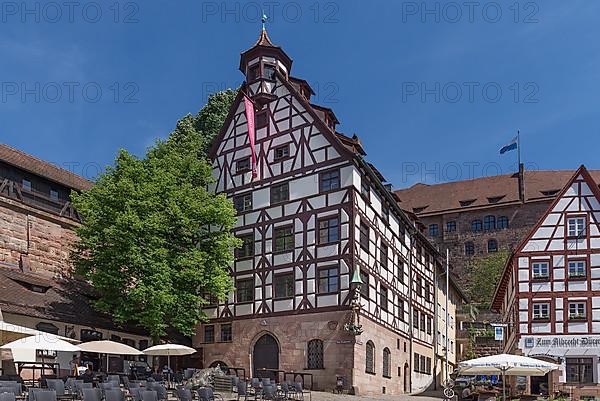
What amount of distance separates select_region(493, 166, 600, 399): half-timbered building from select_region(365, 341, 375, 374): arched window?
32.7 ft

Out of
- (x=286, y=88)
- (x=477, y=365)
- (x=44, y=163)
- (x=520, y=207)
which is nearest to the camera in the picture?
(x=477, y=365)

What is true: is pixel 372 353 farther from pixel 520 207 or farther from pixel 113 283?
pixel 520 207

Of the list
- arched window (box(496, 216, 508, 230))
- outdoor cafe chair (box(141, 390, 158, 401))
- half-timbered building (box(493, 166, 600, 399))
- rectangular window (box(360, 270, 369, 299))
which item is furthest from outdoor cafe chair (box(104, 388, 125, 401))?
arched window (box(496, 216, 508, 230))

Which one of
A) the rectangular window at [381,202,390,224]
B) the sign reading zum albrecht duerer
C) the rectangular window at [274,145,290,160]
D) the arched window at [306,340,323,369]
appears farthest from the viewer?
the sign reading zum albrecht duerer

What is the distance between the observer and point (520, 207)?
73.2 m

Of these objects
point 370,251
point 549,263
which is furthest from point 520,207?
point 370,251

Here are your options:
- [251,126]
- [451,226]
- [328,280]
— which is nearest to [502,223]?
[451,226]

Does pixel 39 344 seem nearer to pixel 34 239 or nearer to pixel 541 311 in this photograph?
pixel 34 239

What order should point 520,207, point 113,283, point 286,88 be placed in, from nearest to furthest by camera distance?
point 113,283, point 286,88, point 520,207

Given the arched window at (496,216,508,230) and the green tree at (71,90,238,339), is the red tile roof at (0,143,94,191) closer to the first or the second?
the green tree at (71,90,238,339)

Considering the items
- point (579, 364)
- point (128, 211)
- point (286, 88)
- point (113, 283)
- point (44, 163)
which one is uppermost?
point (286, 88)

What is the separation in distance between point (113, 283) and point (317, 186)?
969 centimetres

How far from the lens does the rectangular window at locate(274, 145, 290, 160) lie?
35688 millimetres

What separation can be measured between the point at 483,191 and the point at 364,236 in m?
46.0
